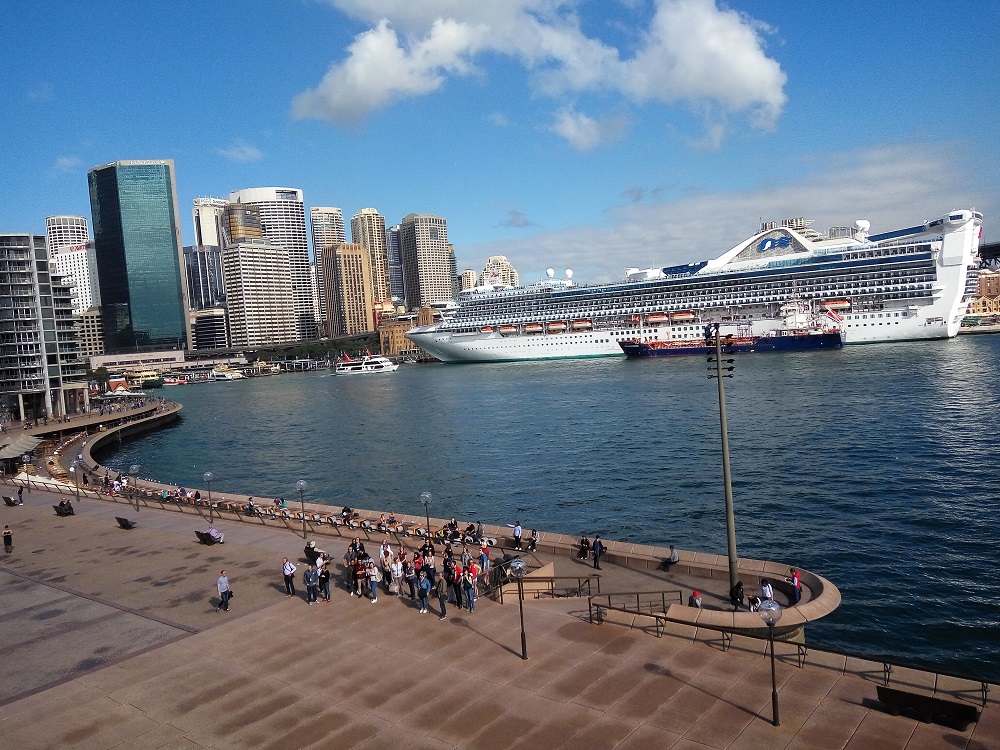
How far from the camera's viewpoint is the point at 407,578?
1395 cm

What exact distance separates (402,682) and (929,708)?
266 inches

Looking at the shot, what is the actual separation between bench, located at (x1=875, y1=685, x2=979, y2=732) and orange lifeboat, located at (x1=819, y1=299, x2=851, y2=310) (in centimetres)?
9389

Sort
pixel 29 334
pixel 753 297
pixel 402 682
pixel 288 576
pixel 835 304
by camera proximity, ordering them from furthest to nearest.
Answer: 1. pixel 753 297
2. pixel 835 304
3. pixel 29 334
4. pixel 288 576
5. pixel 402 682

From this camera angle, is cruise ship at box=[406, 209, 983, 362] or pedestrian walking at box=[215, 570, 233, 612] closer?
pedestrian walking at box=[215, 570, 233, 612]

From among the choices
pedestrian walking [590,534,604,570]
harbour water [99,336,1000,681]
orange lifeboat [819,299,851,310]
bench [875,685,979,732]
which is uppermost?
orange lifeboat [819,299,851,310]

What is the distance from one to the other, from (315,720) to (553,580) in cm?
611

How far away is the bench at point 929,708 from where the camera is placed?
8.04 metres

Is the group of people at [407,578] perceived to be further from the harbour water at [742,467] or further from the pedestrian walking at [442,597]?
the harbour water at [742,467]

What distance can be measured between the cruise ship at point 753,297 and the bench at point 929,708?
306 feet

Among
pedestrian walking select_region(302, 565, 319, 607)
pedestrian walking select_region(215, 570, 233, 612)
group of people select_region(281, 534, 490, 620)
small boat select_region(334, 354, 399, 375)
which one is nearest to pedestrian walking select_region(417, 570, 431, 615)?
group of people select_region(281, 534, 490, 620)

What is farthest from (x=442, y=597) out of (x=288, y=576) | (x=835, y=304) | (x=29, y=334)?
(x=835, y=304)

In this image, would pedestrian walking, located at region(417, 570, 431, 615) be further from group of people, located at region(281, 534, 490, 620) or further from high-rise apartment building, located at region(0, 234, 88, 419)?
high-rise apartment building, located at region(0, 234, 88, 419)

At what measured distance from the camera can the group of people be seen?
1309 cm

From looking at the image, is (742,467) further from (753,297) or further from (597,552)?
(753,297)
